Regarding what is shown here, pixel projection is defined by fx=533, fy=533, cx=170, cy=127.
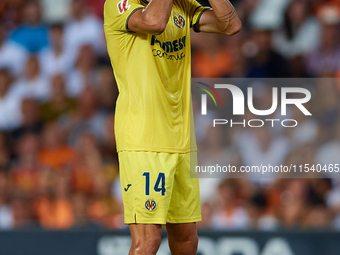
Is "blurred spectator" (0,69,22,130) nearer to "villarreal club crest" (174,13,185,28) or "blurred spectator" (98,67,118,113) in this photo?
"blurred spectator" (98,67,118,113)

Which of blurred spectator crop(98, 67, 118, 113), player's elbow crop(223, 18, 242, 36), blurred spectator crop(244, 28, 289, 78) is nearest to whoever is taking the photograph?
player's elbow crop(223, 18, 242, 36)

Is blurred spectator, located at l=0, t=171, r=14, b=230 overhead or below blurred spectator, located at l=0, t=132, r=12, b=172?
below

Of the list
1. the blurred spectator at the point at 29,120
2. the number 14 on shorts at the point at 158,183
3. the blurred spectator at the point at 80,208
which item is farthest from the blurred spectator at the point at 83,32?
the number 14 on shorts at the point at 158,183

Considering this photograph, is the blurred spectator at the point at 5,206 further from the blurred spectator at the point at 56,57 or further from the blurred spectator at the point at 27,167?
the blurred spectator at the point at 56,57

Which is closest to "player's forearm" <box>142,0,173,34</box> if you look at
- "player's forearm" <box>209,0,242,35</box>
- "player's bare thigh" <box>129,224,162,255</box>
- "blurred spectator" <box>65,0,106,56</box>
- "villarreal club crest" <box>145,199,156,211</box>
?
"player's forearm" <box>209,0,242,35</box>

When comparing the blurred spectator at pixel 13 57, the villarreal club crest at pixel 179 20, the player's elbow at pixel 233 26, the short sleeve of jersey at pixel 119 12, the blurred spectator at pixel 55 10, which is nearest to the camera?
the short sleeve of jersey at pixel 119 12

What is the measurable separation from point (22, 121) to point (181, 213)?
3.87 metres

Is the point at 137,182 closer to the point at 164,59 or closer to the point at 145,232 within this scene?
the point at 145,232

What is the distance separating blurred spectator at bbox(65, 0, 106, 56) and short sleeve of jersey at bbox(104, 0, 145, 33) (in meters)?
3.66

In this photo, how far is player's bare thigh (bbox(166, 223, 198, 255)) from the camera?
3.39m

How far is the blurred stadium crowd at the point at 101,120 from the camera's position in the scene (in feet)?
18.6

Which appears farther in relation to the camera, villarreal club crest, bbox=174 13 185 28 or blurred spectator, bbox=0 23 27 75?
blurred spectator, bbox=0 23 27 75

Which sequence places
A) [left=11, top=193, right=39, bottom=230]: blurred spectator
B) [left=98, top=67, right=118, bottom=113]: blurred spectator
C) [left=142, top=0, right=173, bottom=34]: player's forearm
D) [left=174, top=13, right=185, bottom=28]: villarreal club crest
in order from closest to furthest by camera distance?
[left=142, top=0, right=173, bottom=34]: player's forearm < [left=174, top=13, right=185, bottom=28]: villarreal club crest < [left=11, top=193, right=39, bottom=230]: blurred spectator < [left=98, top=67, right=118, bottom=113]: blurred spectator

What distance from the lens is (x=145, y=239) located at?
3.09 meters
